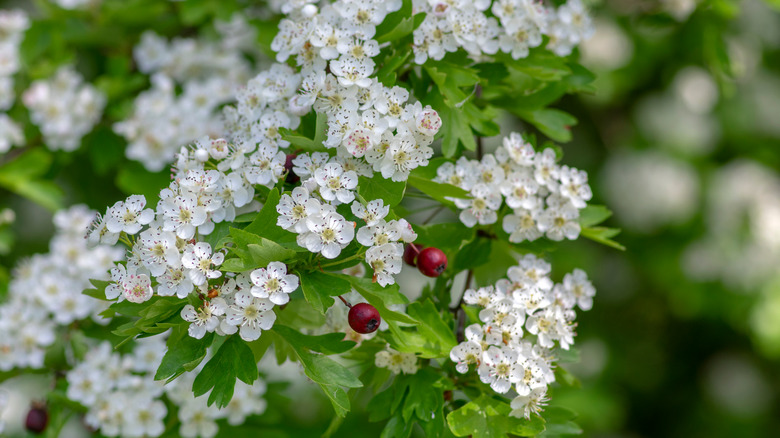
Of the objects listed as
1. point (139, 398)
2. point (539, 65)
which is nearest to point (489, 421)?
point (539, 65)

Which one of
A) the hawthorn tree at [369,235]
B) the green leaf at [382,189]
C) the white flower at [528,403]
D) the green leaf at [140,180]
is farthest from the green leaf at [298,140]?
the green leaf at [140,180]

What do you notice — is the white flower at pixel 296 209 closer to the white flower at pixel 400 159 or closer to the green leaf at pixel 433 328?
the white flower at pixel 400 159

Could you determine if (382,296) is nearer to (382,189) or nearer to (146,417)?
(382,189)

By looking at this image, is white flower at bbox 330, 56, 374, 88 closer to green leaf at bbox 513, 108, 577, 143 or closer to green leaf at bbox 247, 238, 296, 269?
green leaf at bbox 247, 238, 296, 269

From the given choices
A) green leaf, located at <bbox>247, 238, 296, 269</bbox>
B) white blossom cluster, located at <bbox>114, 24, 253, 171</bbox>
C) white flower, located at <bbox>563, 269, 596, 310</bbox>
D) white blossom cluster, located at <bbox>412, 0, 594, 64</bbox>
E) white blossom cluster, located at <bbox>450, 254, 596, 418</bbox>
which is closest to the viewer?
green leaf, located at <bbox>247, 238, 296, 269</bbox>

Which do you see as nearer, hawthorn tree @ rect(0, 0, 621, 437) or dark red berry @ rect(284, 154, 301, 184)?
hawthorn tree @ rect(0, 0, 621, 437)

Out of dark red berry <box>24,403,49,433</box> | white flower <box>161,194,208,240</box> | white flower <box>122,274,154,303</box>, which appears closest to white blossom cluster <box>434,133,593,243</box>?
white flower <box>161,194,208,240</box>

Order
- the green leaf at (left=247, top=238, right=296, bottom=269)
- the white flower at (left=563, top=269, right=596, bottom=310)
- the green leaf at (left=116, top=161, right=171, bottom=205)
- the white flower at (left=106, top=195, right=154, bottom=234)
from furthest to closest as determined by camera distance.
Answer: the green leaf at (left=116, top=161, right=171, bottom=205), the white flower at (left=563, top=269, right=596, bottom=310), the white flower at (left=106, top=195, right=154, bottom=234), the green leaf at (left=247, top=238, right=296, bottom=269)
